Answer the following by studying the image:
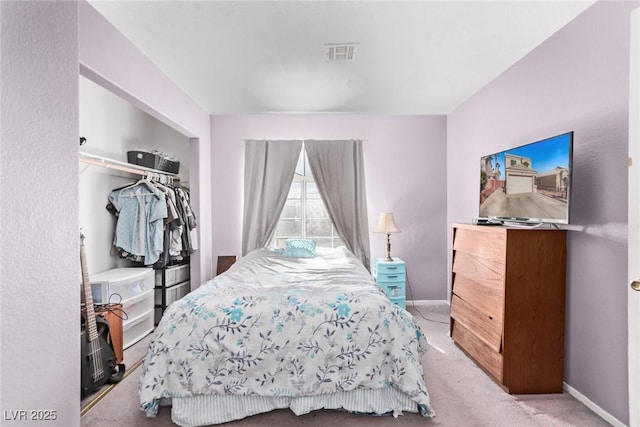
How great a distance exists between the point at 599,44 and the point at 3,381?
3.36 metres

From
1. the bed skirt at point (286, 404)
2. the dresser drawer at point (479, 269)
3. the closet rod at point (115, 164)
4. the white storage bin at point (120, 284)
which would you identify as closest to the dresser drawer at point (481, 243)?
the dresser drawer at point (479, 269)

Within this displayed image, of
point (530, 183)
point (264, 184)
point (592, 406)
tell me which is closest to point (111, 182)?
point (264, 184)

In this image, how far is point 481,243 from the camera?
251 centimetres

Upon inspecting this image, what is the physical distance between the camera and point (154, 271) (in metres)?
3.31

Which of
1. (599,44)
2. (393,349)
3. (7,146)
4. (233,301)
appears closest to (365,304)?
(393,349)

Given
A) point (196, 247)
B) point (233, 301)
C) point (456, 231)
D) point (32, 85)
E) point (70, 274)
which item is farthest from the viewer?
point (196, 247)

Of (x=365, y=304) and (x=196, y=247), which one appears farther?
(x=196, y=247)

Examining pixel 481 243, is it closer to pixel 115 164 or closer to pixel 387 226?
pixel 387 226

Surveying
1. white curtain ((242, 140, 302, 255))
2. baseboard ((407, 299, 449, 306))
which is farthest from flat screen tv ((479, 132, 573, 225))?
white curtain ((242, 140, 302, 255))

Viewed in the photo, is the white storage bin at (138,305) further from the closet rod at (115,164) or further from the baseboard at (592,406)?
the baseboard at (592,406)

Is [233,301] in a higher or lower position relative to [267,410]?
higher

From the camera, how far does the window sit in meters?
4.28

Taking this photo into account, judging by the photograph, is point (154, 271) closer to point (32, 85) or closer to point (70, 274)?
point (70, 274)

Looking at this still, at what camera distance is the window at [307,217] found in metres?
4.28
